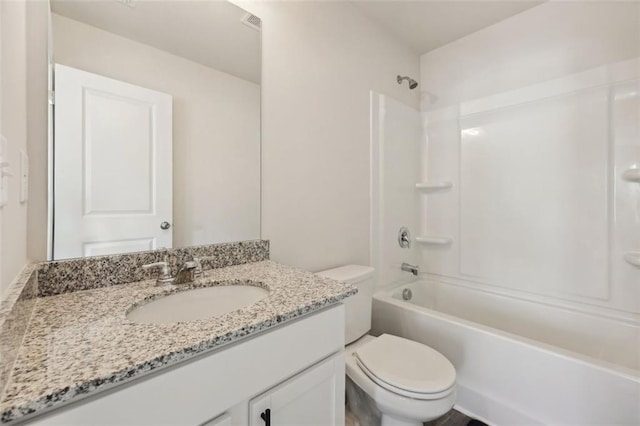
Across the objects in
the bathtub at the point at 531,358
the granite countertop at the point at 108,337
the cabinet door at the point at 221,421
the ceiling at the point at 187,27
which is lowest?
the bathtub at the point at 531,358

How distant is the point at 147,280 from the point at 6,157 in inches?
21.4

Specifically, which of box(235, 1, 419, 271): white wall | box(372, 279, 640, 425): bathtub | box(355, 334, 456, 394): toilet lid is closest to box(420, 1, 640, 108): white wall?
box(235, 1, 419, 271): white wall

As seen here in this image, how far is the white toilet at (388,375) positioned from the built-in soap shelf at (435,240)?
903 mm

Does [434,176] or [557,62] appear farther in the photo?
[434,176]

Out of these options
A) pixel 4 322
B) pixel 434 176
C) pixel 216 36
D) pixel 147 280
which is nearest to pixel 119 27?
pixel 216 36

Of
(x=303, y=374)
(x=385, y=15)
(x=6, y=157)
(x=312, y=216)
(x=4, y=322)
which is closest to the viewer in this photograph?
(x=4, y=322)

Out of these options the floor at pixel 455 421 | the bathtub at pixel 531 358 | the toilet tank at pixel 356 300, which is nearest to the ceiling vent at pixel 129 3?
the toilet tank at pixel 356 300

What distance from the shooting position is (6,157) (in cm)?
56

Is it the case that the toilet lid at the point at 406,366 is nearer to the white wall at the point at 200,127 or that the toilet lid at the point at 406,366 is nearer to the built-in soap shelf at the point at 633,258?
the white wall at the point at 200,127

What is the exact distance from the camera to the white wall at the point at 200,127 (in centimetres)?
93

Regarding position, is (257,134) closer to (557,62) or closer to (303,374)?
(303,374)

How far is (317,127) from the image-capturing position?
1550 millimetres

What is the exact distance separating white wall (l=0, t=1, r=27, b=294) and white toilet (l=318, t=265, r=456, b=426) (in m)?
1.15

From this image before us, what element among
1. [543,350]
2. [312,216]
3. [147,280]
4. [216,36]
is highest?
[216,36]
